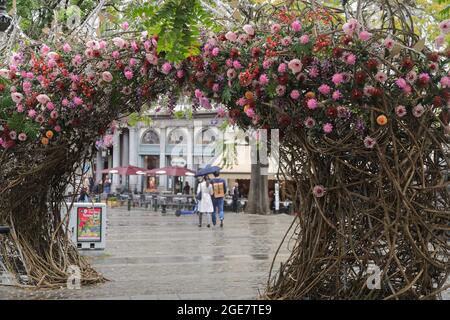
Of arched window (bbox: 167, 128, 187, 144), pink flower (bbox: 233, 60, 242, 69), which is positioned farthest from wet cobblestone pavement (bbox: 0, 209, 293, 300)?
arched window (bbox: 167, 128, 187, 144)

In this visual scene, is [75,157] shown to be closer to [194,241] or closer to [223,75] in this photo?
[223,75]

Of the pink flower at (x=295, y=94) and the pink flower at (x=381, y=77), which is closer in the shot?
the pink flower at (x=381, y=77)

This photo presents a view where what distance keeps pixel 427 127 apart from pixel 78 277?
4844 millimetres

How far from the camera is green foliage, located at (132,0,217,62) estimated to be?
3670mm

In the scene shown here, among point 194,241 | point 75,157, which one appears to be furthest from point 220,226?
point 75,157

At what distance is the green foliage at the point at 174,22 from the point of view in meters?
3.67

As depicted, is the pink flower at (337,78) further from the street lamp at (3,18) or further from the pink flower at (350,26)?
the street lamp at (3,18)

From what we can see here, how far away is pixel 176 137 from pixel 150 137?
120 inches

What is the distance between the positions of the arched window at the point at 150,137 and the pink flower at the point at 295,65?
4202cm

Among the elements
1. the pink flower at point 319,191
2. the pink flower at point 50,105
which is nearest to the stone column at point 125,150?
the pink flower at point 50,105

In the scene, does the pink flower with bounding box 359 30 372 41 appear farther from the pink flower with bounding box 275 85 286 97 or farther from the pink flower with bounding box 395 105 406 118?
the pink flower with bounding box 275 85 286 97

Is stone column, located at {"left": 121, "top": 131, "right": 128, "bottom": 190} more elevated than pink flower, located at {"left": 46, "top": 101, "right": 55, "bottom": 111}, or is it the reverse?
stone column, located at {"left": 121, "top": 131, "right": 128, "bottom": 190}

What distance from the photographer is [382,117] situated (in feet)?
19.0

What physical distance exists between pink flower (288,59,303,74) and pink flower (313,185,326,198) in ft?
3.81
